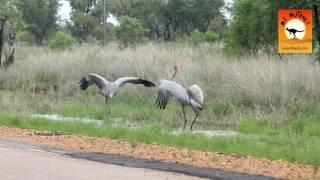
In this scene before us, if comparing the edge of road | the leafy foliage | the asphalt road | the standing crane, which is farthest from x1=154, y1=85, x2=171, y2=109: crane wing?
the leafy foliage

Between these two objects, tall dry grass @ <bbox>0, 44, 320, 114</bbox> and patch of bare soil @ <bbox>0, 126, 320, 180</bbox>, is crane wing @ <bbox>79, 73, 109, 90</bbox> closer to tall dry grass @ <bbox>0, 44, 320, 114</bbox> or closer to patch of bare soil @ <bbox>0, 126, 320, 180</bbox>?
tall dry grass @ <bbox>0, 44, 320, 114</bbox>

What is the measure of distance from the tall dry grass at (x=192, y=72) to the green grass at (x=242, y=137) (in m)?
2.96

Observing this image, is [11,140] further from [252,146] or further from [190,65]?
[190,65]

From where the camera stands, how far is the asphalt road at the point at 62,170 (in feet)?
31.2

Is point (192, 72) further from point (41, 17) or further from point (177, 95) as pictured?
point (41, 17)

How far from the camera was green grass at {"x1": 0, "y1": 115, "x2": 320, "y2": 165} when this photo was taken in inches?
483

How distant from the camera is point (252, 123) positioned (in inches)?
680

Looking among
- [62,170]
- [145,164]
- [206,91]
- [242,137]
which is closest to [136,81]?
[206,91]

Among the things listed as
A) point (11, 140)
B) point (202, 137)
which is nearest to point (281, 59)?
point (202, 137)

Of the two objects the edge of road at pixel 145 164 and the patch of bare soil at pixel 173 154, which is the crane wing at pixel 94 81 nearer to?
the patch of bare soil at pixel 173 154

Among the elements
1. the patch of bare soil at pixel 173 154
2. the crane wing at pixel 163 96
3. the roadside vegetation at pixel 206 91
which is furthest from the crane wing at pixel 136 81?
the patch of bare soil at pixel 173 154

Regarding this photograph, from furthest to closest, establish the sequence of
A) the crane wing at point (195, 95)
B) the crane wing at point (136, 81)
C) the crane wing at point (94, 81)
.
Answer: the crane wing at point (94, 81) → the crane wing at point (136, 81) → the crane wing at point (195, 95)

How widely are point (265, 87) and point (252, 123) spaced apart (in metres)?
3.30

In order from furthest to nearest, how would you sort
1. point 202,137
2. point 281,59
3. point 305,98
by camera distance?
point 281,59 < point 305,98 < point 202,137
